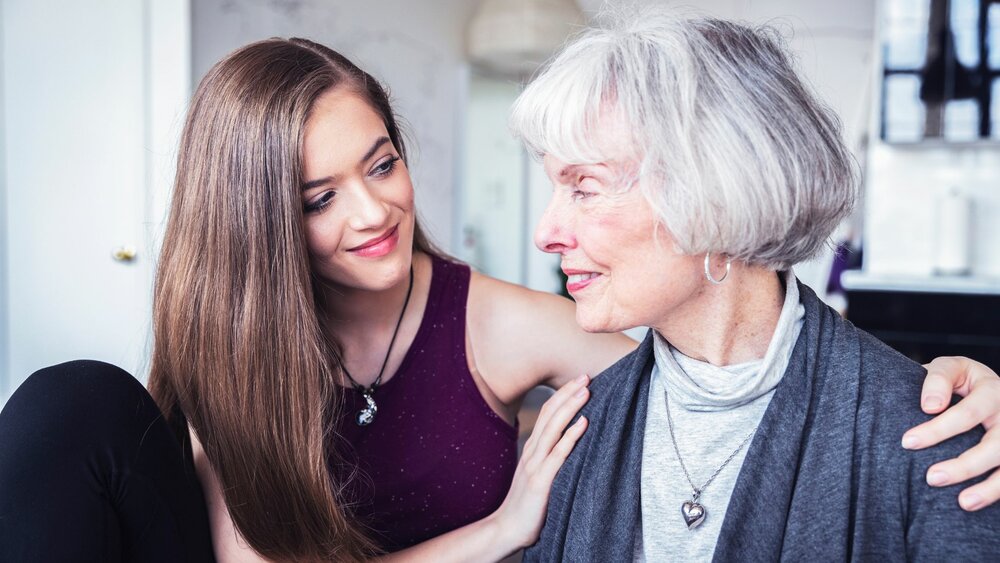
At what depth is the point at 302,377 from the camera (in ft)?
4.63

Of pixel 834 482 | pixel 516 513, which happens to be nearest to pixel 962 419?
pixel 834 482

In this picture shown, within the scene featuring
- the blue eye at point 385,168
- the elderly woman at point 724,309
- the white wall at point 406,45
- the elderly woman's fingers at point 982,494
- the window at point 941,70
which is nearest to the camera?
the elderly woman's fingers at point 982,494

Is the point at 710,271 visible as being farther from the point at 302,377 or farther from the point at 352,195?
the point at 302,377

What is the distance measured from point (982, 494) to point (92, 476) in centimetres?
120

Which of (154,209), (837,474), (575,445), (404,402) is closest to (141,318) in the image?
(154,209)

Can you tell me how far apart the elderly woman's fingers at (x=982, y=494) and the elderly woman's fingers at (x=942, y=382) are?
0.32 ft

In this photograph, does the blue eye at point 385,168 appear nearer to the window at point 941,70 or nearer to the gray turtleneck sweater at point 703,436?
the gray turtleneck sweater at point 703,436

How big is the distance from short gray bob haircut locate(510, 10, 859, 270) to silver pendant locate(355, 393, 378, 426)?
0.68 metres

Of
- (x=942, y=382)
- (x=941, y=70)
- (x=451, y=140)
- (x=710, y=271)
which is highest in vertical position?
(x=941, y=70)

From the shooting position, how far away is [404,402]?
5.10 ft

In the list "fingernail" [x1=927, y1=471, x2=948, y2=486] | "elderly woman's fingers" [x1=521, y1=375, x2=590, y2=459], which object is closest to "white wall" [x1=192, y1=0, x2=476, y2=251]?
"elderly woman's fingers" [x1=521, y1=375, x2=590, y2=459]

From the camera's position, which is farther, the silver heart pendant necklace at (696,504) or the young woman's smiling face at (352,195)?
the young woman's smiling face at (352,195)

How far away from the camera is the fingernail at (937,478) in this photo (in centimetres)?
91

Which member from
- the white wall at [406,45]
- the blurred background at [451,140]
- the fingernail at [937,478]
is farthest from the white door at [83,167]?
the fingernail at [937,478]
